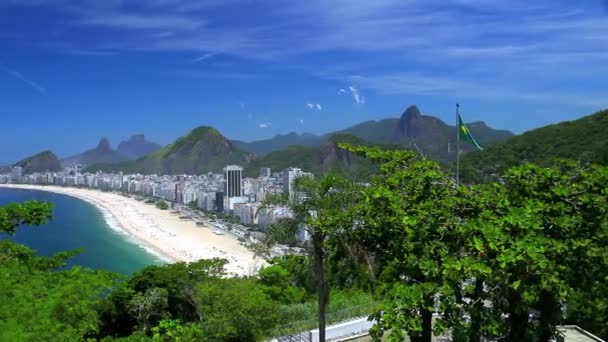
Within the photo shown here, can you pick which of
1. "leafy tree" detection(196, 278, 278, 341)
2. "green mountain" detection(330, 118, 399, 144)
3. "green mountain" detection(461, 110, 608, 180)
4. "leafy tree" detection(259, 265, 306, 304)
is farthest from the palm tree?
"green mountain" detection(330, 118, 399, 144)

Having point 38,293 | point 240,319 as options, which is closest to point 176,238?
point 240,319

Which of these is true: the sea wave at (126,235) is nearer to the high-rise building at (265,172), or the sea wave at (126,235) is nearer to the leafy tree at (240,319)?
the leafy tree at (240,319)

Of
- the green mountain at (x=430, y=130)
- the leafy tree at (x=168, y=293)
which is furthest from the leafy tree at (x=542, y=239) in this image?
the green mountain at (x=430, y=130)

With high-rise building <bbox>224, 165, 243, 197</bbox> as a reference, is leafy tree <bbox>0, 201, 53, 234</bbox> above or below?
above

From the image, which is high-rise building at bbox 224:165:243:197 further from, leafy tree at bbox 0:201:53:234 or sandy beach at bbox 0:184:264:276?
leafy tree at bbox 0:201:53:234

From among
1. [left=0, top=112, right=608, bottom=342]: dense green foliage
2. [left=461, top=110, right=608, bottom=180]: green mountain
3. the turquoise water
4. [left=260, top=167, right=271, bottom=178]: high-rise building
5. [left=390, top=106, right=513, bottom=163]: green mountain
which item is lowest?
the turquoise water

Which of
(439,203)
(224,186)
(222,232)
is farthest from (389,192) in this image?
(224,186)

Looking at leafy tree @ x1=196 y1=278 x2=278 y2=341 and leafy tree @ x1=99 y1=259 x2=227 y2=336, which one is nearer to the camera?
leafy tree @ x1=196 y1=278 x2=278 y2=341

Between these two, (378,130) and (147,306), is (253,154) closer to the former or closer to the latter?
(378,130)
